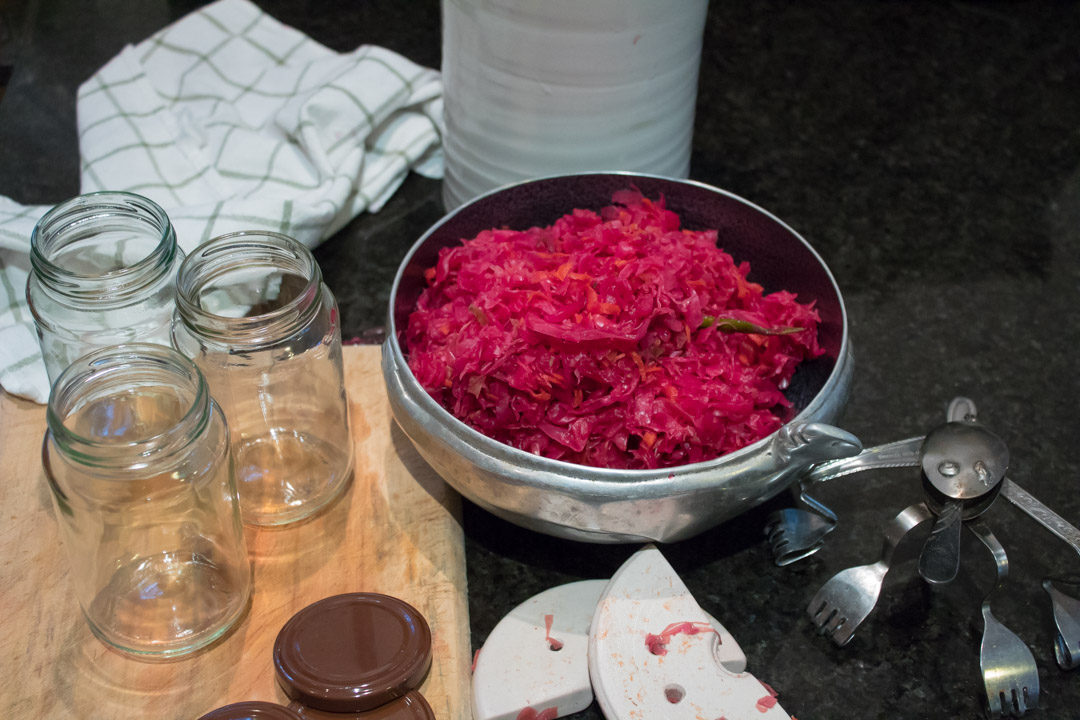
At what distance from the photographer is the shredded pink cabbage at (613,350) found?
0.98m

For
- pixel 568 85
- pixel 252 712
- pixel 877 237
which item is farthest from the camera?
pixel 877 237

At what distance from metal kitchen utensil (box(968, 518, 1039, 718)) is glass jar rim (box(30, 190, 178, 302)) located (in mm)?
844

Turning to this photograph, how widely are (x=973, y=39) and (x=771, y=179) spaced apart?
0.63m

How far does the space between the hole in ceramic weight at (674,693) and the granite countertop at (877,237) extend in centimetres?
10

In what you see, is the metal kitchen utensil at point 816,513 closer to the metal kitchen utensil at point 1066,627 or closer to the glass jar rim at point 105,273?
the metal kitchen utensil at point 1066,627

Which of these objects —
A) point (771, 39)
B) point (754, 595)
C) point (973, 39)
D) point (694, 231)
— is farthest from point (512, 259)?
point (973, 39)

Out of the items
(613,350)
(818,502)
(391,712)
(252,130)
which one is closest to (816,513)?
(818,502)

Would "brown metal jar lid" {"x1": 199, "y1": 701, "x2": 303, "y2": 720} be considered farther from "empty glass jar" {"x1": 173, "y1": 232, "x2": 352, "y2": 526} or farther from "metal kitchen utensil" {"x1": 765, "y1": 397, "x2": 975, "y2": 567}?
"metal kitchen utensil" {"x1": 765, "y1": 397, "x2": 975, "y2": 567}

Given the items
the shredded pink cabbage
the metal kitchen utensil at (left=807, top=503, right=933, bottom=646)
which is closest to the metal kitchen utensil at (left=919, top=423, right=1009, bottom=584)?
the metal kitchen utensil at (left=807, top=503, right=933, bottom=646)

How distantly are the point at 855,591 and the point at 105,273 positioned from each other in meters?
0.79

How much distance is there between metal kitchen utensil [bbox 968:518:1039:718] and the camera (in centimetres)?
94

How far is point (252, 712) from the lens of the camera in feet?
2.72

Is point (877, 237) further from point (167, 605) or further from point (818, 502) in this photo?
point (167, 605)

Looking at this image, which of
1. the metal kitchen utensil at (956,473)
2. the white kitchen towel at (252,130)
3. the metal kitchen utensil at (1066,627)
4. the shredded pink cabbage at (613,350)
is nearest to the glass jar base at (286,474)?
the shredded pink cabbage at (613,350)
